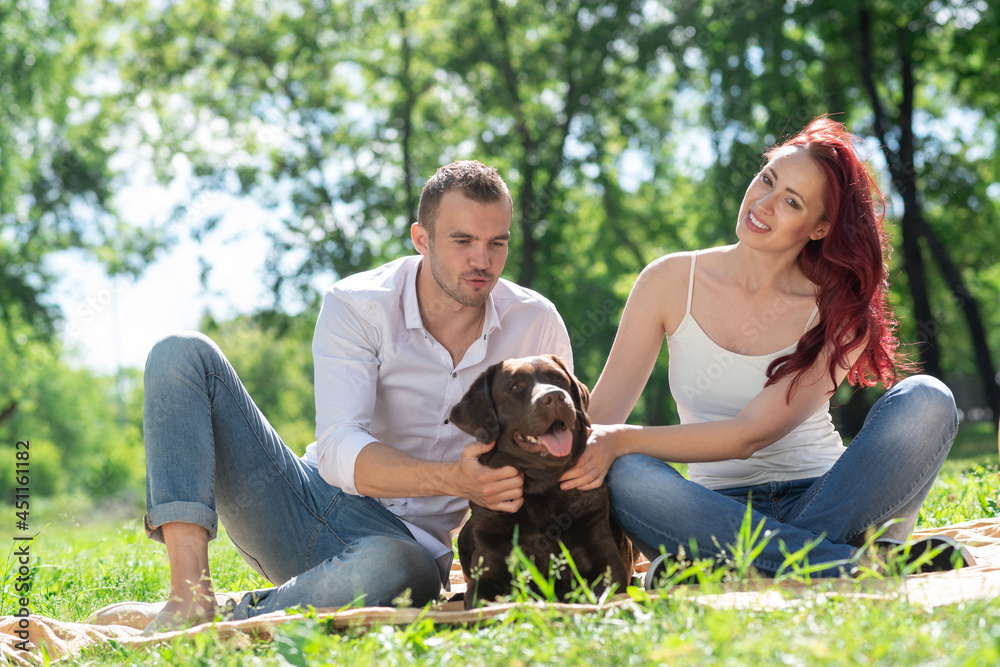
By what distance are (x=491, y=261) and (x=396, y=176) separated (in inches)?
616

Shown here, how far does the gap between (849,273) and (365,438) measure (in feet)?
7.60

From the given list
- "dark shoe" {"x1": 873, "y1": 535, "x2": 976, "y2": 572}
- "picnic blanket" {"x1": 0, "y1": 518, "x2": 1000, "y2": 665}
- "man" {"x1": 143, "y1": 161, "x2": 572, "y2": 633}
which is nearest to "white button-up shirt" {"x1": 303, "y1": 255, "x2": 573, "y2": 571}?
"man" {"x1": 143, "y1": 161, "x2": 572, "y2": 633}

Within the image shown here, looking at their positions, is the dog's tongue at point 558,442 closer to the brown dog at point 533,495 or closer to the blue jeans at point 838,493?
the brown dog at point 533,495

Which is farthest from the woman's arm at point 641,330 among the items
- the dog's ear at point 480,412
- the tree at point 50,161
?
the tree at point 50,161

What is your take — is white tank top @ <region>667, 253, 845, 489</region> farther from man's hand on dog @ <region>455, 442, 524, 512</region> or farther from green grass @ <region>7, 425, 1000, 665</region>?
green grass @ <region>7, 425, 1000, 665</region>

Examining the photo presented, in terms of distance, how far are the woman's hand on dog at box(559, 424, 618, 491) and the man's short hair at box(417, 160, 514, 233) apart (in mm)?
1074

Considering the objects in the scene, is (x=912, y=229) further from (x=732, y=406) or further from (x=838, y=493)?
(x=838, y=493)

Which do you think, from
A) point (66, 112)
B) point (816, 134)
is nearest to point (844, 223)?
point (816, 134)

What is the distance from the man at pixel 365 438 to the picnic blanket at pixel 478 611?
287mm

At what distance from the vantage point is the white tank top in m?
3.64

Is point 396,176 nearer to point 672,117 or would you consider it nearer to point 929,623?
point 672,117

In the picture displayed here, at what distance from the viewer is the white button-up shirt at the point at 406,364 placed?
3504 millimetres

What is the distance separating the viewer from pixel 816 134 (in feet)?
12.7

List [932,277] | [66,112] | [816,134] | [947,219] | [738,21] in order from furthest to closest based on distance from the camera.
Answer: [66,112]
[932,277]
[947,219]
[738,21]
[816,134]
